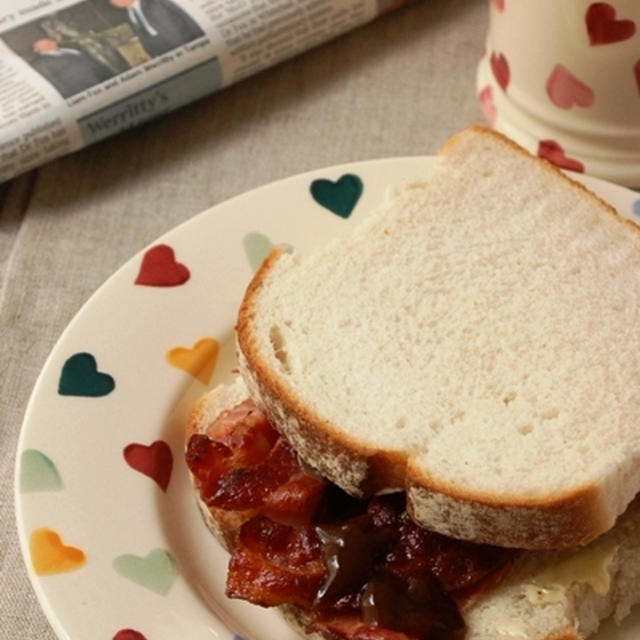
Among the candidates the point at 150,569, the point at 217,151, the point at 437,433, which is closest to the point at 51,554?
the point at 150,569

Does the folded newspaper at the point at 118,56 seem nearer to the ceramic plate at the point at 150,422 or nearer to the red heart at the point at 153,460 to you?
the ceramic plate at the point at 150,422

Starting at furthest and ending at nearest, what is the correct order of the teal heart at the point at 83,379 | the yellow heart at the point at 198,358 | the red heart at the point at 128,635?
1. the yellow heart at the point at 198,358
2. the teal heart at the point at 83,379
3. the red heart at the point at 128,635

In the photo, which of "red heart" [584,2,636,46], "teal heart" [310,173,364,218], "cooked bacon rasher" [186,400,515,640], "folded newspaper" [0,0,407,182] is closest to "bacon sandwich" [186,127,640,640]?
"cooked bacon rasher" [186,400,515,640]

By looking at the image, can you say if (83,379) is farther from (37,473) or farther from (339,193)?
(339,193)

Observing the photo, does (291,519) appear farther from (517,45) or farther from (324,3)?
(324,3)

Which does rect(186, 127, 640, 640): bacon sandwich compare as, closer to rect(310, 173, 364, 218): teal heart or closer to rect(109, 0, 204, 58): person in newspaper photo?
rect(310, 173, 364, 218): teal heart

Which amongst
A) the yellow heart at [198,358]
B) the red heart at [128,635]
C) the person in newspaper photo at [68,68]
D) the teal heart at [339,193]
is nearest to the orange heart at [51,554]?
the red heart at [128,635]
